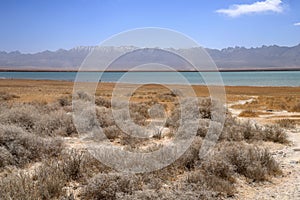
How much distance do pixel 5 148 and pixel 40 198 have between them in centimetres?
320

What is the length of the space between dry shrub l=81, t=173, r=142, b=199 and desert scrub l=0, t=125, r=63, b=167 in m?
2.47

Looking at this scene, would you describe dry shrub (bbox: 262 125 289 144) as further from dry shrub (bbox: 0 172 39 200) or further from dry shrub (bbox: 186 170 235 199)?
dry shrub (bbox: 0 172 39 200)

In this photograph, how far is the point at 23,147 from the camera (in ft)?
27.0

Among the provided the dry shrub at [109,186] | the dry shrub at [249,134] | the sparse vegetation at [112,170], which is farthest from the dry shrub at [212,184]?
the dry shrub at [249,134]

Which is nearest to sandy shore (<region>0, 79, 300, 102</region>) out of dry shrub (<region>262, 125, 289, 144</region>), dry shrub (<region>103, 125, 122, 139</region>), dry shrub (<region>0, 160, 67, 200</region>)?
dry shrub (<region>103, 125, 122, 139</region>)

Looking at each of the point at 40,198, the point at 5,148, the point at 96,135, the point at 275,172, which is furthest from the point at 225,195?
the point at 96,135

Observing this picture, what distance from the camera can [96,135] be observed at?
11.5 m

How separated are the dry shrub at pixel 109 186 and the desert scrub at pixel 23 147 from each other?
2.47 meters

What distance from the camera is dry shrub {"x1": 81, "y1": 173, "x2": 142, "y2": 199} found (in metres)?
5.71

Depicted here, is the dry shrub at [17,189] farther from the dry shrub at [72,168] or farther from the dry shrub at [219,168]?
the dry shrub at [219,168]

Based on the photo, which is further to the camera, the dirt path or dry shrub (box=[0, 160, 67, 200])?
the dirt path

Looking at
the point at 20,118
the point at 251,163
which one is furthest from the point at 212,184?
the point at 20,118

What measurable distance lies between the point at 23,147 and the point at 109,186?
357 cm

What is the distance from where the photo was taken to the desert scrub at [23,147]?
7.80m
